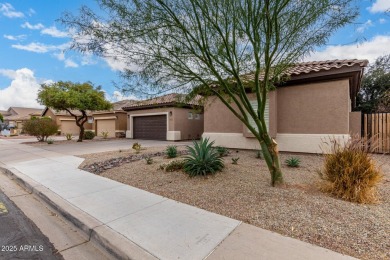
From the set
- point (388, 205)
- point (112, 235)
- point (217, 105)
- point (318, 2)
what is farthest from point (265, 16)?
point (217, 105)

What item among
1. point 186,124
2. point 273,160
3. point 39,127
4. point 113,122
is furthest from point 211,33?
point 113,122

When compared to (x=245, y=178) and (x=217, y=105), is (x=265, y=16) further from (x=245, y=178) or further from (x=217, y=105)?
(x=217, y=105)

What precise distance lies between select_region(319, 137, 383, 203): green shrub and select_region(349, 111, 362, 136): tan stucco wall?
6.08 metres

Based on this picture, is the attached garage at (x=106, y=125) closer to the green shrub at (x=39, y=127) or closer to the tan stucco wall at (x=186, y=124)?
the green shrub at (x=39, y=127)

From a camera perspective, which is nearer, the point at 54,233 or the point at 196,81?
the point at 54,233

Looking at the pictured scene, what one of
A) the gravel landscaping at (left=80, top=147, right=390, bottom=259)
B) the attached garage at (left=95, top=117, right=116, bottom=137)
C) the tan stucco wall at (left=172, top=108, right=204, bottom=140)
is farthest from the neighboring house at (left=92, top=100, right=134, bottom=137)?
the gravel landscaping at (left=80, top=147, right=390, bottom=259)

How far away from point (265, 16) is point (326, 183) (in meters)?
3.67

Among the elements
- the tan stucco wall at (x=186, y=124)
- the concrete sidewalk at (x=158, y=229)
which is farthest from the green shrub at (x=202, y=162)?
the tan stucco wall at (x=186, y=124)

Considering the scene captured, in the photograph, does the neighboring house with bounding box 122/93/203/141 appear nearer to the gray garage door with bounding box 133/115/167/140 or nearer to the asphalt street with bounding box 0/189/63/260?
the gray garage door with bounding box 133/115/167/140

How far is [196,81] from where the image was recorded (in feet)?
17.7

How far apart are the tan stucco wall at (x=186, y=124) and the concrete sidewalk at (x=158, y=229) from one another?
13116mm

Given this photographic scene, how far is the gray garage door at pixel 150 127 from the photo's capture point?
19.1m

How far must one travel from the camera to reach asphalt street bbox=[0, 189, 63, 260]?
2822 mm

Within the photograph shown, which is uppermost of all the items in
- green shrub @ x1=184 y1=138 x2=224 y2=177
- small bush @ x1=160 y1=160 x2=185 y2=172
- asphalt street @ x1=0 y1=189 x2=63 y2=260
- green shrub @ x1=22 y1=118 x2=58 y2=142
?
green shrub @ x1=22 y1=118 x2=58 y2=142
